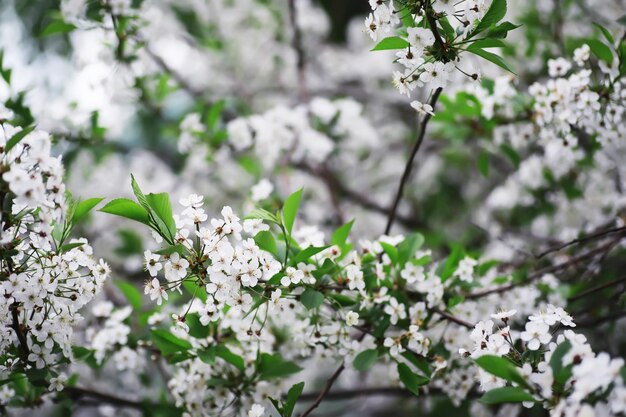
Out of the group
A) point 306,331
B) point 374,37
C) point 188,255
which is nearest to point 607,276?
point 306,331

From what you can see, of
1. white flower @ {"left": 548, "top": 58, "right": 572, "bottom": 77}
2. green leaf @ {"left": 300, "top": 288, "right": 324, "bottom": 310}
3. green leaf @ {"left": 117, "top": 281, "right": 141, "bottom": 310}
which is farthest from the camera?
green leaf @ {"left": 117, "top": 281, "right": 141, "bottom": 310}

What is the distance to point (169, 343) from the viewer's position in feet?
6.77

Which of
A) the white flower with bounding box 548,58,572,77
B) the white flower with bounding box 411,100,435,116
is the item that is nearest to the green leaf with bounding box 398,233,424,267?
the white flower with bounding box 411,100,435,116

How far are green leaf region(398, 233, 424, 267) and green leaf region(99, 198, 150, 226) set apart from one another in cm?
95

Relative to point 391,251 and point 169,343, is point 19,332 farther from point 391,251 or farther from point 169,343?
point 391,251

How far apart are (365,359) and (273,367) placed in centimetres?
36

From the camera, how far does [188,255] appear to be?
5.81 feet

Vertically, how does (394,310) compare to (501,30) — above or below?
below

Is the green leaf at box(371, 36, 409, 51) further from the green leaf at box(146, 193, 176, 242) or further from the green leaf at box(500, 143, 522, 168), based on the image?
the green leaf at box(500, 143, 522, 168)

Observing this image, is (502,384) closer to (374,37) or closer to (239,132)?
(374,37)

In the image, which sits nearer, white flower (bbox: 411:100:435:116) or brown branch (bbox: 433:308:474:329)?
white flower (bbox: 411:100:435:116)

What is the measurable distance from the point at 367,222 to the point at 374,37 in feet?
10.9

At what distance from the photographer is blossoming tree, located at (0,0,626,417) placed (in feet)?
5.56

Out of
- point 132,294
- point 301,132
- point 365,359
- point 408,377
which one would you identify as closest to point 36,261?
point 132,294
